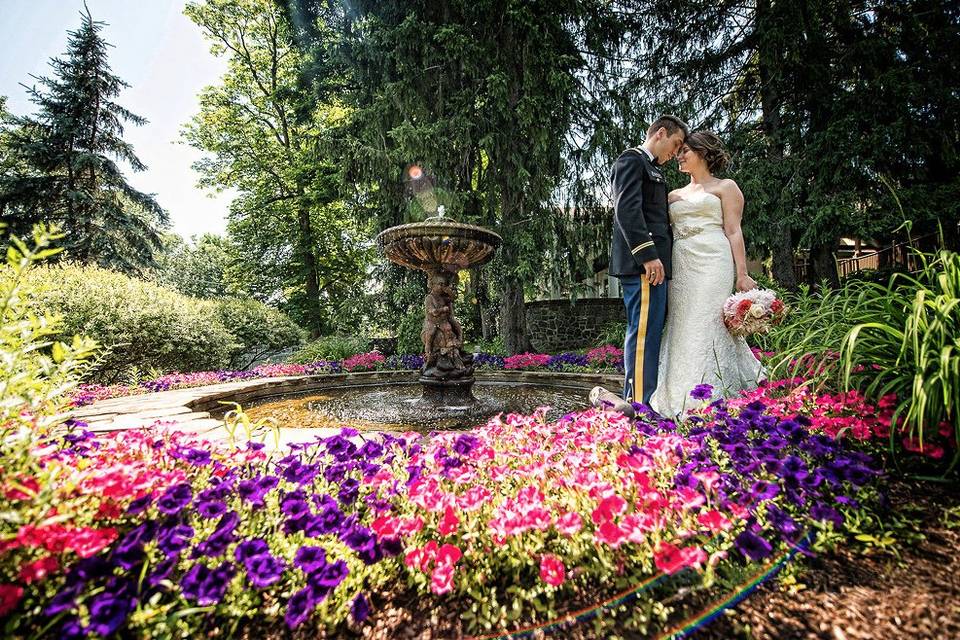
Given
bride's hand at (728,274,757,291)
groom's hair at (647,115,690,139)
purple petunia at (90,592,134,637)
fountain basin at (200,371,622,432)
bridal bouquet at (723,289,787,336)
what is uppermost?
groom's hair at (647,115,690,139)

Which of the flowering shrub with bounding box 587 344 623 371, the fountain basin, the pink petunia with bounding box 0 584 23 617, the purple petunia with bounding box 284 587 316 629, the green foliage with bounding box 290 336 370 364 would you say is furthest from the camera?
the green foliage with bounding box 290 336 370 364

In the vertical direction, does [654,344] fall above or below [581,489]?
above

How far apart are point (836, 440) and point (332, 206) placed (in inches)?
681

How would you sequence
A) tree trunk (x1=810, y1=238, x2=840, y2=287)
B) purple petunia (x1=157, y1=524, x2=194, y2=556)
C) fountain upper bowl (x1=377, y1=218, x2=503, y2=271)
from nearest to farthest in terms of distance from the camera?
purple petunia (x1=157, y1=524, x2=194, y2=556) → fountain upper bowl (x1=377, y1=218, x2=503, y2=271) → tree trunk (x1=810, y1=238, x2=840, y2=287)

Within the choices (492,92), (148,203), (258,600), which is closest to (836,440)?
(258,600)

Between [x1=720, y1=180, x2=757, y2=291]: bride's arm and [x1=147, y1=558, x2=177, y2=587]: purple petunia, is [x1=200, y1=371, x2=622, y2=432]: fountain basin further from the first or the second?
[x1=147, y1=558, x2=177, y2=587]: purple petunia

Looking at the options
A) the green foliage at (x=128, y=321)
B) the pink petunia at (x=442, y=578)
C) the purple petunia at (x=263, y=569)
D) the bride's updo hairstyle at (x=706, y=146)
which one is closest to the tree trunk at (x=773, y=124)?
the bride's updo hairstyle at (x=706, y=146)

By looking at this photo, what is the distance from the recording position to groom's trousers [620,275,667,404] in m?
2.79

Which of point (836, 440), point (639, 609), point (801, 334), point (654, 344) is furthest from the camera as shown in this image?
point (801, 334)

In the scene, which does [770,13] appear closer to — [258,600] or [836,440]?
[836,440]

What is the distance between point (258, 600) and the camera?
1.14 meters

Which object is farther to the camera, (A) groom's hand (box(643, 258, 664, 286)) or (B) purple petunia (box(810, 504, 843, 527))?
(A) groom's hand (box(643, 258, 664, 286))

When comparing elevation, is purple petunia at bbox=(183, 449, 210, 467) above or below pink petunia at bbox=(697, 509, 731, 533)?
above

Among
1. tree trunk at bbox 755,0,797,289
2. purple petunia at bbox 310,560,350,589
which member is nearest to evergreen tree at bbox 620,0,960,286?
tree trunk at bbox 755,0,797,289
